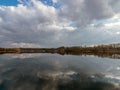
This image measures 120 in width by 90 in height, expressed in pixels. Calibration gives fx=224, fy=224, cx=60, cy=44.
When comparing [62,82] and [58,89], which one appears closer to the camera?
[58,89]

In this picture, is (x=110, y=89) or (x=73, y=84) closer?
(x=110, y=89)

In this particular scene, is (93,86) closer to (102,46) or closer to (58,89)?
(58,89)

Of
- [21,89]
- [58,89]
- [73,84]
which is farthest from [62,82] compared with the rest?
[21,89]

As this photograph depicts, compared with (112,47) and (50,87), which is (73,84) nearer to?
(50,87)

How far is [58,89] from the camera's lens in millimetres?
26922

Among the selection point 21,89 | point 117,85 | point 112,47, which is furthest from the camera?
point 112,47

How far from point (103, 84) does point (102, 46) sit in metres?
173

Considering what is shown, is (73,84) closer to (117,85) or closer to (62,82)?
(62,82)

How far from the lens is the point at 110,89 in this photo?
27.0m

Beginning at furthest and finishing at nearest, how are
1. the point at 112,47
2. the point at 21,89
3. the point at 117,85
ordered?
the point at 112,47, the point at 117,85, the point at 21,89

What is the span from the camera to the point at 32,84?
29.6m

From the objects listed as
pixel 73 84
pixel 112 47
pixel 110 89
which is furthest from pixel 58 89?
pixel 112 47

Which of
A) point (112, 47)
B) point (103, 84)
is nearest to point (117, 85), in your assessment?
point (103, 84)

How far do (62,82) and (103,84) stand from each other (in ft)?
18.1
